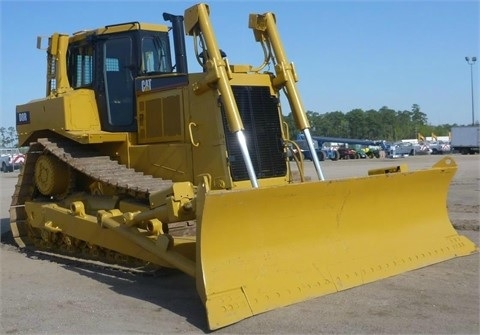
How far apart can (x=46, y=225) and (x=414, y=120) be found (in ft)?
431

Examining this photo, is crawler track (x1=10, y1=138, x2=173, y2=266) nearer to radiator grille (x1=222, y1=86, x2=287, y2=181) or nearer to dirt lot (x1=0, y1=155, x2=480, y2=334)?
dirt lot (x1=0, y1=155, x2=480, y2=334)

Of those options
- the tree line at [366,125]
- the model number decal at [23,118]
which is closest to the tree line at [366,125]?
the tree line at [366,125]

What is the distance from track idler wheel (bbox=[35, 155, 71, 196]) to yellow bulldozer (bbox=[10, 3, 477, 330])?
2 cm

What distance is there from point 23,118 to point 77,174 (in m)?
1.84

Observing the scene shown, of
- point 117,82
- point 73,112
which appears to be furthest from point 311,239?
point 73,112

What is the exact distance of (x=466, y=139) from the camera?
2146 inches

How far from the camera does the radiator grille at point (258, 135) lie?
292 inches

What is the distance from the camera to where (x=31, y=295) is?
6.77 meters

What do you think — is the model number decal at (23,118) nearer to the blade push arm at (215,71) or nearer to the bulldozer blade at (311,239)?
the blade push arm at (215,71)

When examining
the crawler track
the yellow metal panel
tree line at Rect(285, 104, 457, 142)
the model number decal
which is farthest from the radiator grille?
tree line at Rect(285, 104, 457, 142)

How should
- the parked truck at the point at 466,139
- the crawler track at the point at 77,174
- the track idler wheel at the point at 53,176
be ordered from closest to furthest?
the crawler track at the point at 77,174 → the track idler wheel at the point at 53,176 → the parked truck at the point at 466,139

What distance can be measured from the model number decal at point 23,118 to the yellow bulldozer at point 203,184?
17 mm

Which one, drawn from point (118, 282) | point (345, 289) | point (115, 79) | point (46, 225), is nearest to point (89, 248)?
point (46, 225)

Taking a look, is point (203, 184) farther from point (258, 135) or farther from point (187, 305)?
point (258, 135)
